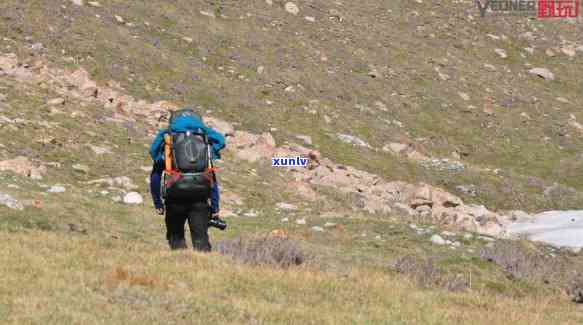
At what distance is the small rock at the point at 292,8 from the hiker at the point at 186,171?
117 ft

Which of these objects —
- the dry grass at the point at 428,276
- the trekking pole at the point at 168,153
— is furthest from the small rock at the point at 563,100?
the trekking pole at the point at 168,153

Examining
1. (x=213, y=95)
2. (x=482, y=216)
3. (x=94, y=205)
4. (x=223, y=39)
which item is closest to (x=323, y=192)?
(x=482, y=216)

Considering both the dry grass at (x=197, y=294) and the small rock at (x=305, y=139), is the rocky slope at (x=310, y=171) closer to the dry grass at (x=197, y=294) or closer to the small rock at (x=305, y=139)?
the small rock at (x=305, y=139)

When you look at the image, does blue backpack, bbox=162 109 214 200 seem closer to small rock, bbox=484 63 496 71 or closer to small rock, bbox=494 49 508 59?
small rock, bbox=484 63 496 71

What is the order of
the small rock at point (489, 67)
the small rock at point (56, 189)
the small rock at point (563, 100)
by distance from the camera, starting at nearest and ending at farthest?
the small rock at point (56, 189), the small rock at point (563, 100), the small rock at point (489, 67)

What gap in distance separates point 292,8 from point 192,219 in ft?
119

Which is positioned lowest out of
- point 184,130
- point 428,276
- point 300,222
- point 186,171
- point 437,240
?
point 437,240

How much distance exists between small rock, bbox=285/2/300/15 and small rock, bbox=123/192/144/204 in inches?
1088

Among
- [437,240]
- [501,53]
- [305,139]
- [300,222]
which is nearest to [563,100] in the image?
[501,53]

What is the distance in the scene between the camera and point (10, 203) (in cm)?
1586

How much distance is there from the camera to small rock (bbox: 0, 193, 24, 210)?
15.8 m

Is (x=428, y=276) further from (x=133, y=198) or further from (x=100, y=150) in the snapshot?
(x=100, y=150)

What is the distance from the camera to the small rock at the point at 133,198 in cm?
1903

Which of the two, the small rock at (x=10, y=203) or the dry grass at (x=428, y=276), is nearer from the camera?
the dry grass at (x=428, y=276)
